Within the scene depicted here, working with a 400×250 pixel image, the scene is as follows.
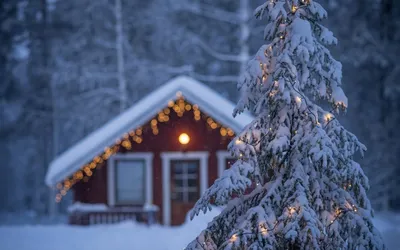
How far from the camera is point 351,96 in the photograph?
23.8m

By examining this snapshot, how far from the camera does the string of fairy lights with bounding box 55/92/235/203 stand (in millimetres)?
15070

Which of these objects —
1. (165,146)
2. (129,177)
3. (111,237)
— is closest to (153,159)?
(165,146)

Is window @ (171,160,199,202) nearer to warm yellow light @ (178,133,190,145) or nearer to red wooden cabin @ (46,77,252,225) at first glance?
red wooden cabin @ (46,77,252,225)

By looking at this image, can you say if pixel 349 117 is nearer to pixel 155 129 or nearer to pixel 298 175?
pixel 155 129

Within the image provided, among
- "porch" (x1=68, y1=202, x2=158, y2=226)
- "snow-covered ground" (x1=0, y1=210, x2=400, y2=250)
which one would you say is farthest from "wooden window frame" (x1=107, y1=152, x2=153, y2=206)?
"snow-covered ground" (x1=0, y1=210, x2=400, y2=250)

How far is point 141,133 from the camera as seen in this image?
1571 centimetres

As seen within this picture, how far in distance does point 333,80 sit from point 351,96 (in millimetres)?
18364

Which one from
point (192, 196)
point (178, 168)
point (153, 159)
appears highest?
point (153, 159)

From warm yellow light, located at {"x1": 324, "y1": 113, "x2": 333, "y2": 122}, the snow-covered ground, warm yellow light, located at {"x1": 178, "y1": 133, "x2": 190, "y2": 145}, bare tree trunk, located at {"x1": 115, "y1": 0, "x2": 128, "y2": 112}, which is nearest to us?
warm yellow light, located at {"x1": 324, "y1": 113, "x2": 333, "y2": 122}

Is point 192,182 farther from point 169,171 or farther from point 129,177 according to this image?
point 129,177

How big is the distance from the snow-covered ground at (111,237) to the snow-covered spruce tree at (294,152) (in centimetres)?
533

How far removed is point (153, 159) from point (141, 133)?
1.02 metres

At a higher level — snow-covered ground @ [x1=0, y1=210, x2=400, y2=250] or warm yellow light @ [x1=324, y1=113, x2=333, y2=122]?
warm yellow light @ [x1=324, y1=113, x2=333, y2=122]

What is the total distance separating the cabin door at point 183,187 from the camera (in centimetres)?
1609
